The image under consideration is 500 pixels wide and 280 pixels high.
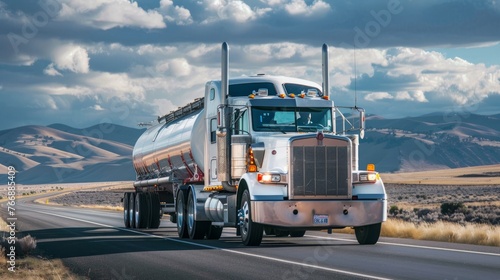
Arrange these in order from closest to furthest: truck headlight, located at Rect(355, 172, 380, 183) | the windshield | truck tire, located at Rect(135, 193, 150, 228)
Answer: truck headlight, located at Rect(355, 172, 380, 183) < the windshield < truck tire, located at Rect(135, 193, 150, 228)

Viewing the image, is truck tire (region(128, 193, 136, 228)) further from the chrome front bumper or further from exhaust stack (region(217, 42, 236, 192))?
the chrome front bumper

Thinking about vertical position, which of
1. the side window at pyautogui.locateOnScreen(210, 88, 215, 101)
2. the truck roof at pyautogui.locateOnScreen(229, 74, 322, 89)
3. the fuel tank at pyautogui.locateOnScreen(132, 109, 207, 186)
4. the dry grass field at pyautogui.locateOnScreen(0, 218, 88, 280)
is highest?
the truck roof at pyautogui.locateOnScreen(229, 74, 322, 89)

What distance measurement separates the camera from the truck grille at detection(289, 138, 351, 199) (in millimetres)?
19703

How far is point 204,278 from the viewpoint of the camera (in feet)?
45.4

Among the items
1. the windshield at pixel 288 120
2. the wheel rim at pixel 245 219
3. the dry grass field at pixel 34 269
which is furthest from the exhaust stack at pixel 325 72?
the dry grass field at pixel 34 269

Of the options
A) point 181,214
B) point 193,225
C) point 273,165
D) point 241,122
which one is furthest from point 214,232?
point 273,165

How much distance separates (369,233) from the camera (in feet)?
68.8

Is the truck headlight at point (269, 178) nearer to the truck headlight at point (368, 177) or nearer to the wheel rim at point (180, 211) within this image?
the truck headlight at point (368, 177)

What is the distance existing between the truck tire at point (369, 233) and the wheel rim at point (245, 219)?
2503mm

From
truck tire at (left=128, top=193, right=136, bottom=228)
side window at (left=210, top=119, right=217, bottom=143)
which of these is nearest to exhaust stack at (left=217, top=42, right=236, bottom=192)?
side window at (left=210, top=119, right=217, bottom=143)

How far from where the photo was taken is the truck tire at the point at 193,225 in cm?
2455

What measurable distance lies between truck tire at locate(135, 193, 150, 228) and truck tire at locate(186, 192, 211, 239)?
7236 mm

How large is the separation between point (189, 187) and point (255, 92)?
15.9ft

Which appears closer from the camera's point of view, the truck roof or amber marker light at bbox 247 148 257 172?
amber marker light at bbox 247 148 257 172
